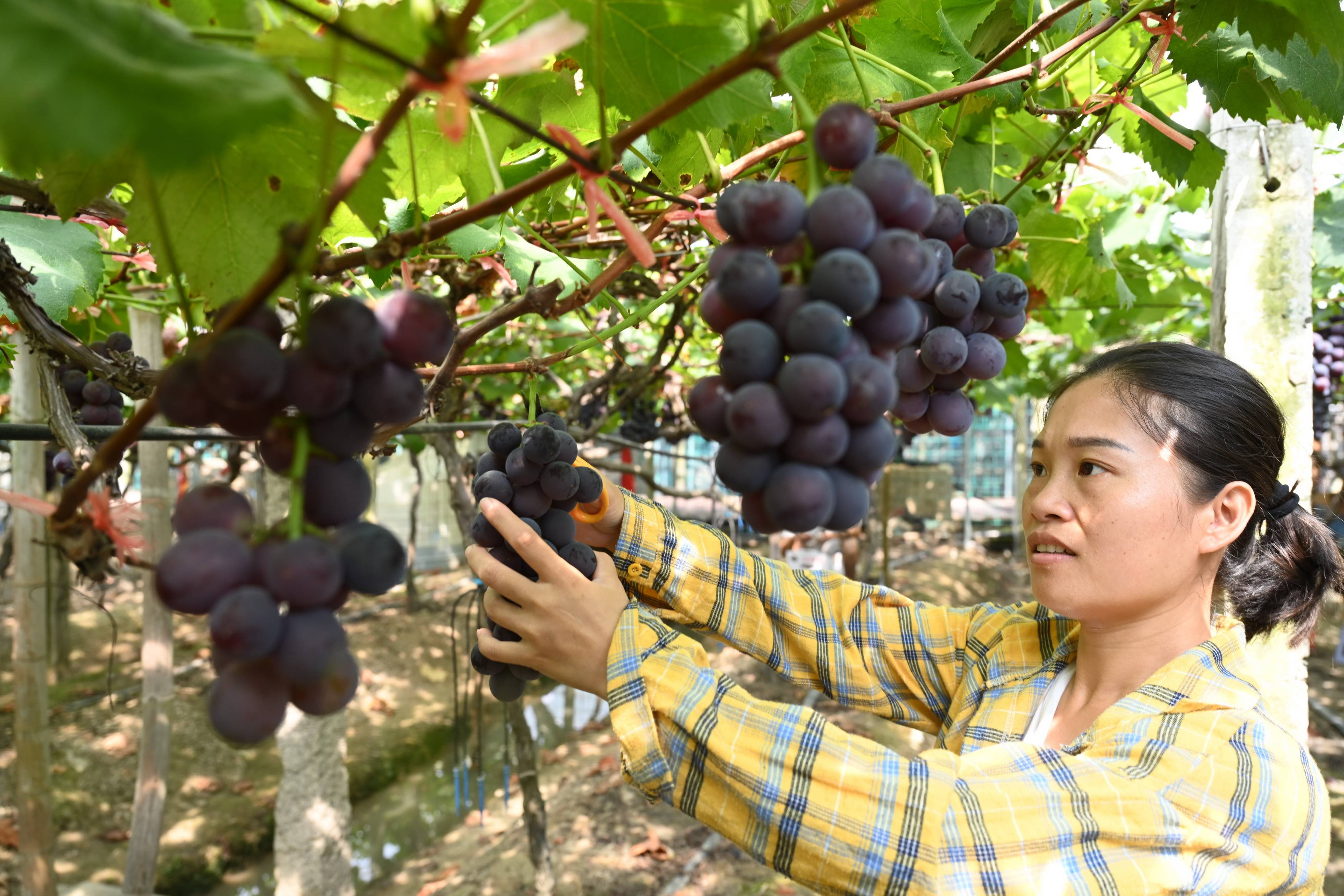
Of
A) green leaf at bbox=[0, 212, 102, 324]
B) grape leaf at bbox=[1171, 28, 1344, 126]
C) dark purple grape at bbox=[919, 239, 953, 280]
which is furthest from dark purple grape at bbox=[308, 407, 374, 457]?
grape leaf at bbox=[1171, 28, 1344, 126]

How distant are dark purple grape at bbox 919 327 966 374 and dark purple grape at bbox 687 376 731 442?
368 millimetres

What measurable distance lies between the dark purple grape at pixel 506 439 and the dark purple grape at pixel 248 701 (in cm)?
73

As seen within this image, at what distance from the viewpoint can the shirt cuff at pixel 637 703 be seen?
45.3 inches

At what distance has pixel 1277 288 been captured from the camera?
96.0 inches

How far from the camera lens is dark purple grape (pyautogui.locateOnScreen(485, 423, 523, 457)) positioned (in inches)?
50.2

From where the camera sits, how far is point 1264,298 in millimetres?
2453

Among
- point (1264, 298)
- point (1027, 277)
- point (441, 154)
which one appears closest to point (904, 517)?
point (1027, 277)

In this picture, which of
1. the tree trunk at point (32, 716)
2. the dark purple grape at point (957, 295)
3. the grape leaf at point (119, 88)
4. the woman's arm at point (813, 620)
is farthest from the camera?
the tree trunk at point (32, 716)

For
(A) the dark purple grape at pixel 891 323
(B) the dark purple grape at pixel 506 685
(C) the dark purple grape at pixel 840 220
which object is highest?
(C) the dark purple grape at pixel 840 220

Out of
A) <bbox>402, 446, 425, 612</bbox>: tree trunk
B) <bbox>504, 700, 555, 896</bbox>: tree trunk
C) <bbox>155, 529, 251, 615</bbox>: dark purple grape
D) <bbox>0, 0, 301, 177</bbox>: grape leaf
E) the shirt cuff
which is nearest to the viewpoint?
<bbox>0, 0, 301, 177</bbox>: grape leaf

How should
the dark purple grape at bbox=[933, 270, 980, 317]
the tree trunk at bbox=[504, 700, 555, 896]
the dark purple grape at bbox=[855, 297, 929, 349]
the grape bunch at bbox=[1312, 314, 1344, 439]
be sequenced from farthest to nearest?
1. the grape bunch at bbox=[1312, 314, 1344, 439]
2. the tree trunk at bbox=[504, 700, 555, 896]
3. the dark purple grape at bbox=[933, 270, 980, 317]
4. the dark purple grape at bbox=[855, 297, 929, 349]

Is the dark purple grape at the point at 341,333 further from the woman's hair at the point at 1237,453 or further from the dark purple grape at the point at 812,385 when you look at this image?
the woman's hair at the point at 1237,453

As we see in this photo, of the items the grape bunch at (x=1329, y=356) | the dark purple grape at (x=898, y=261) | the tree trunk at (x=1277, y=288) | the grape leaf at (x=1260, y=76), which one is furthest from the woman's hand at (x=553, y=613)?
the grape bunch at (x=1329, y=356)

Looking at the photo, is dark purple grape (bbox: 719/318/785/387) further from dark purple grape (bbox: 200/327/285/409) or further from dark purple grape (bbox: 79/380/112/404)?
dark purple grape (bbox: 79/380/112/404)
